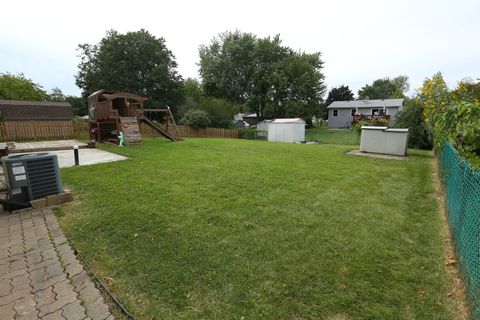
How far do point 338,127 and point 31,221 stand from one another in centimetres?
3926

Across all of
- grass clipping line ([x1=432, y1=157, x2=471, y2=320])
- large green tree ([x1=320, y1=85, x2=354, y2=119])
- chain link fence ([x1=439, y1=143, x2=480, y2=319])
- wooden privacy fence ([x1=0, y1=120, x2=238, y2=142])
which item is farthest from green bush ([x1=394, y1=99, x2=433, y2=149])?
large green tree ([x1=320, y1=85, x2=354, y2=119])

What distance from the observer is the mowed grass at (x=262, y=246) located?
2.03 metres

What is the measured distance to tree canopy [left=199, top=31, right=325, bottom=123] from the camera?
95.9 ft

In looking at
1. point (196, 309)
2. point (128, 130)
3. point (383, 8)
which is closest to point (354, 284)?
point (196, 309)

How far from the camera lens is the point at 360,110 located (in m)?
35.3

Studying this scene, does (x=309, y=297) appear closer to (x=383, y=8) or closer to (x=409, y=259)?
(x=409, y=259)

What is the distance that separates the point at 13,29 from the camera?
9.24 metres

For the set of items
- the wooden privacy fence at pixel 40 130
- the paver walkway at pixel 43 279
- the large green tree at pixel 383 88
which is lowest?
the paver walkway at pixel 43 279

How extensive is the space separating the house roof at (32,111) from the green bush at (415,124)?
24.7 m

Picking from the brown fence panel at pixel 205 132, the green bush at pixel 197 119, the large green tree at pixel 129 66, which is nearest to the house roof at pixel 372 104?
the brown fence panel at pixel 205 132

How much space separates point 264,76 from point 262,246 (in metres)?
28.7

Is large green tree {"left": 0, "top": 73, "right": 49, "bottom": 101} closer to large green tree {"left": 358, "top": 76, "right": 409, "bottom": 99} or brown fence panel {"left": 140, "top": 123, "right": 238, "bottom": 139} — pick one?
brown fence panel {"left": 140, "top": 123, "right": 238, "bottom": 139}

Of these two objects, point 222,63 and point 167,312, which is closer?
point 167,312

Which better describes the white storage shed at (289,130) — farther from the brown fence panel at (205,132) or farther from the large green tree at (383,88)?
the large green tree at (383,88)
